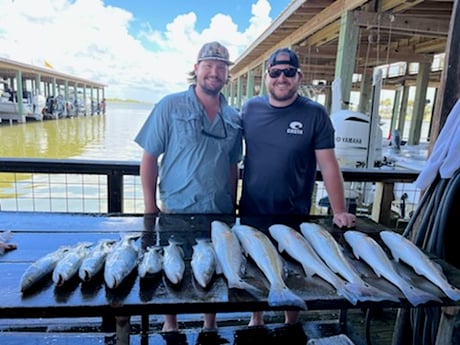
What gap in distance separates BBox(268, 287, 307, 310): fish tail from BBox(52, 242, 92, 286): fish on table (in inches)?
24.2

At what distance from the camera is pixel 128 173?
2.29m

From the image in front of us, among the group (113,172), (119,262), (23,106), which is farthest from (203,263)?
(23,106)

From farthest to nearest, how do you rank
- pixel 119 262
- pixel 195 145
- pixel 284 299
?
pixel 195 145 → pixel 119 262 → pixel 284 299

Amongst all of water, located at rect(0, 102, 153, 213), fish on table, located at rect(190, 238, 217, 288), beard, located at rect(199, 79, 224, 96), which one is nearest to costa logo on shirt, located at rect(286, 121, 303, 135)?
beard, located at rect(199, 79, 224, 96)

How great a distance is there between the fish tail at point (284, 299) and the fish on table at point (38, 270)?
698 millimetres

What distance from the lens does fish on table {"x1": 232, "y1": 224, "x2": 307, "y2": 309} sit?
97 centimetres

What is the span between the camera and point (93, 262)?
1.08 m

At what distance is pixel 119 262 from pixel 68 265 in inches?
6.2

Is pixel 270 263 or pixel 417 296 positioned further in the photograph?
pixel 270 263

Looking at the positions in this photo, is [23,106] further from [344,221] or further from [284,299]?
[284,299]

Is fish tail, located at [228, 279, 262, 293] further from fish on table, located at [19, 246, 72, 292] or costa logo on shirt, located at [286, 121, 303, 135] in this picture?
costa logo on shirt, located at [286, 121, 303, 135]

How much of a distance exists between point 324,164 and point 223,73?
756 millimetres

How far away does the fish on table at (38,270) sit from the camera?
0.98 metres

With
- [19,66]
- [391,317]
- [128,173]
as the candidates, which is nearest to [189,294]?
[128,173]
